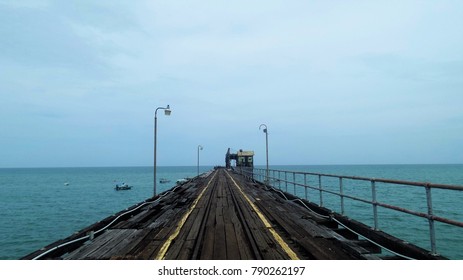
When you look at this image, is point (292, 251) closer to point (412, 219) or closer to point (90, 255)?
point (90, 255)

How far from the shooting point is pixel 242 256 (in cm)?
525

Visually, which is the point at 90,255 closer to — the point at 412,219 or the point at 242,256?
the point at 242,256

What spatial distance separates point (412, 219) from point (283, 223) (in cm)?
2051

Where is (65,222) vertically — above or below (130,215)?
below

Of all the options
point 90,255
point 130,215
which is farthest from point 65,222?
point 90,255

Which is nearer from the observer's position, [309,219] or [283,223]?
[283,223]

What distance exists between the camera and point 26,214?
32875 mm

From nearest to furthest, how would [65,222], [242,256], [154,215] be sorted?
[242,256]
[154,215]
[65,222]

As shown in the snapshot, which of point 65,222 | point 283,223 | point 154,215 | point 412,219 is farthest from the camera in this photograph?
point 65,222
